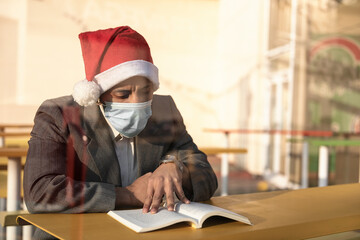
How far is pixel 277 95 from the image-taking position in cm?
521

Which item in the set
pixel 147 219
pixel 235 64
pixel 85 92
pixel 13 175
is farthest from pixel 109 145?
pixel 235 64

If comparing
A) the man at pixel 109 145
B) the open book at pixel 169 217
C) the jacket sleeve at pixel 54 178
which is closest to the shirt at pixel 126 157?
the man at pixel 109 145

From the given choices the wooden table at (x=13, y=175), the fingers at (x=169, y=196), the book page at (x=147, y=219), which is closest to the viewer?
the book page at (x=147, y=219)

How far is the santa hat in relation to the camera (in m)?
0.79

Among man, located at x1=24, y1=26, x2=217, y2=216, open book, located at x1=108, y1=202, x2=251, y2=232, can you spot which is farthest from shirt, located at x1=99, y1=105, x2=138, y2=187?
open book, located at x1=108, y1=202, x2=251, y2=232

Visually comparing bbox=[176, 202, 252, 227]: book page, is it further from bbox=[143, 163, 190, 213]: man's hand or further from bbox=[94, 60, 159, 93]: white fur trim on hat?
bbox=[94, 60, 159, 93]: white fur trim on hat

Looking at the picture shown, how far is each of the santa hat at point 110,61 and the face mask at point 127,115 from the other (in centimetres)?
4

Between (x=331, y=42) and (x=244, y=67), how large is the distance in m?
1.90

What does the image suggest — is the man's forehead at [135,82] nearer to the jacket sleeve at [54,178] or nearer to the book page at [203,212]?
the jacket sleeve at [54,178]

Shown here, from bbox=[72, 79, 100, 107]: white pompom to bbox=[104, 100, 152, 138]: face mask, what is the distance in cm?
5

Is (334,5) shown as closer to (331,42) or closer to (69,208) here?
(331,42)

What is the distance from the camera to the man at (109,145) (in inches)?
29.8

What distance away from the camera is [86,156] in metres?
0.86

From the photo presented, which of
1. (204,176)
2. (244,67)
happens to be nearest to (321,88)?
(244,67)
